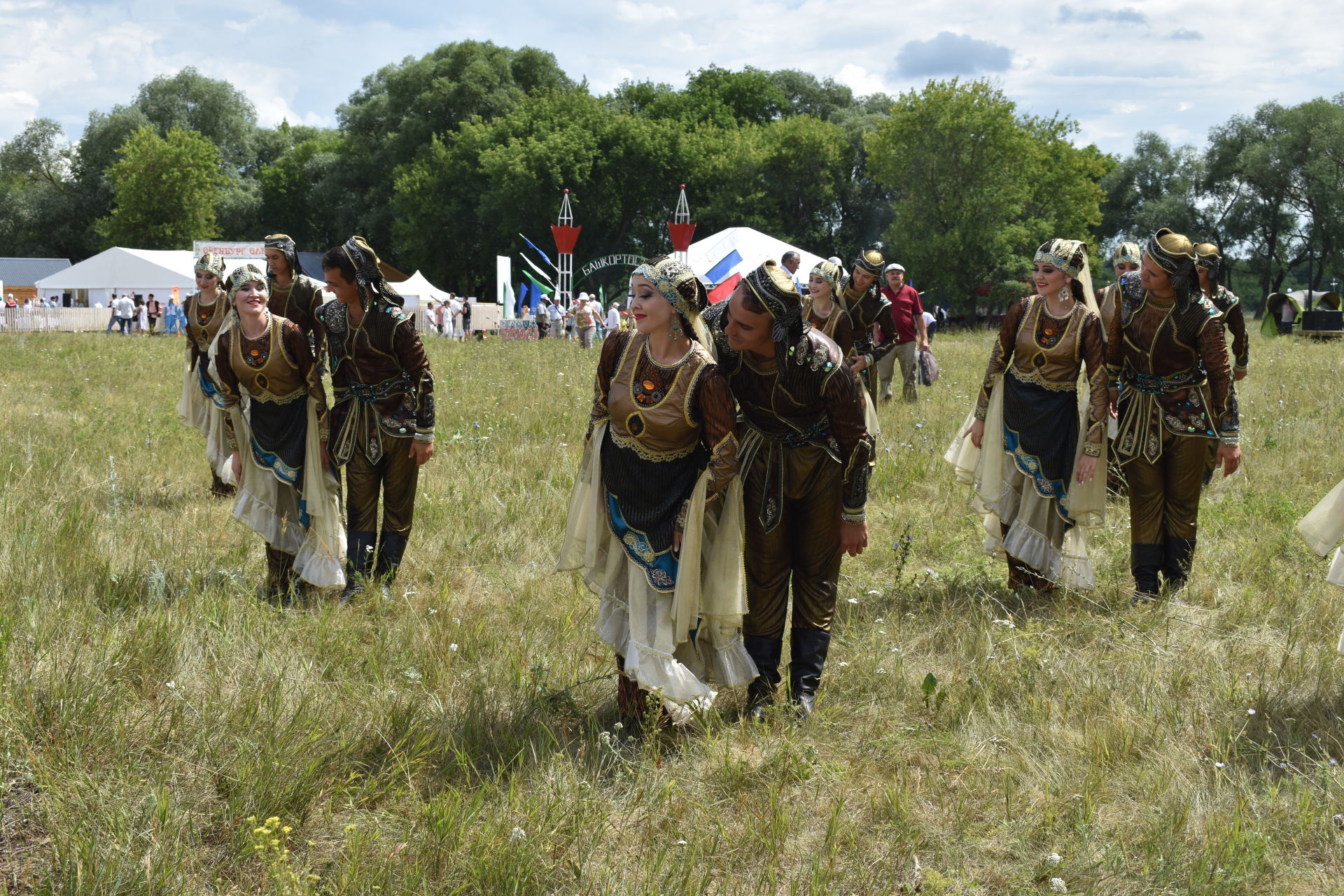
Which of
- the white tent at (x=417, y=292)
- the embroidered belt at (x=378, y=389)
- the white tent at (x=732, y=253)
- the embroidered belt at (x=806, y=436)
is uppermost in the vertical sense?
the white tent at (x=732, y=253)

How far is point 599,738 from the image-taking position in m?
4.26

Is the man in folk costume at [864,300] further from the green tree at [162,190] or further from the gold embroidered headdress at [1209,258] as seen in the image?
the green tree at [162,190]

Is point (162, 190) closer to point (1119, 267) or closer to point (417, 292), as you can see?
point (417, 292)

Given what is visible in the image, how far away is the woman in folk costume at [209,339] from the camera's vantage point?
803 cm

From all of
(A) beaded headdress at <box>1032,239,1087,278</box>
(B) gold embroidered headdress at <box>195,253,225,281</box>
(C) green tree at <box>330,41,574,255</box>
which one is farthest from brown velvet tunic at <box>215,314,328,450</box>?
(C) green tree at <box>330,41,574,255</box>

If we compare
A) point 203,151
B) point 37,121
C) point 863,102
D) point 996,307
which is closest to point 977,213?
point 996,307

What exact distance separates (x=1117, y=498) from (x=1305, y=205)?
54.6m

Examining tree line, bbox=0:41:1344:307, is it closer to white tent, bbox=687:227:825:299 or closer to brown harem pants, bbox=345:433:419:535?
white tent, bbox=687:227:825:299

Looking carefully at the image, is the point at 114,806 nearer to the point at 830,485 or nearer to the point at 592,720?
the point at 592,720

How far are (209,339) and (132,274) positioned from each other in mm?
38964

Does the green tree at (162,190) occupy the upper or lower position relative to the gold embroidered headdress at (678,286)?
upper

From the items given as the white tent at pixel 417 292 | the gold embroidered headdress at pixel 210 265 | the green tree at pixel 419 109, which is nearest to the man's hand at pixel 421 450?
the gold embroidered headdress at pixel 210 265

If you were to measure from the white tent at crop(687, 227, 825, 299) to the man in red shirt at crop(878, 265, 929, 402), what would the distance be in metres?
14.6

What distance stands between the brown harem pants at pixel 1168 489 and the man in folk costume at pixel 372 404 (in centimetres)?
392
